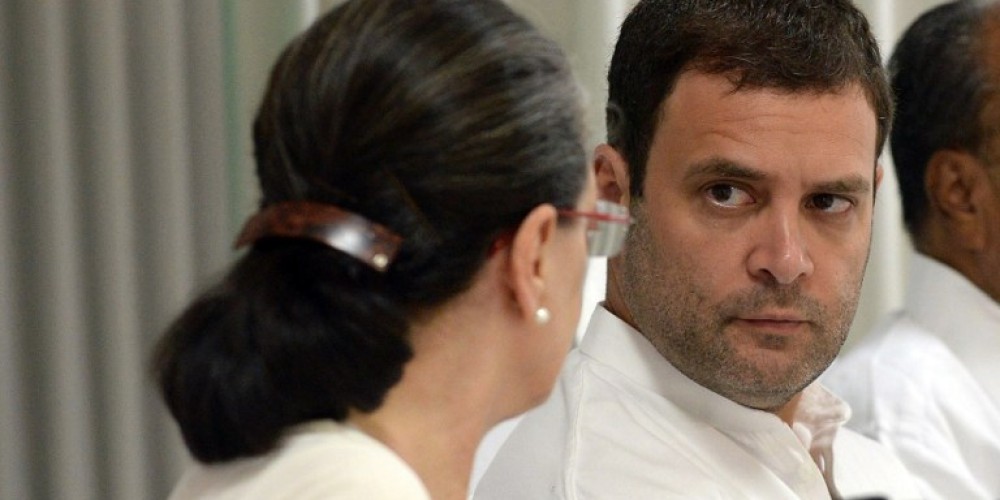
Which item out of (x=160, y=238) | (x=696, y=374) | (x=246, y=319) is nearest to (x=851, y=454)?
(x=696, y=374)

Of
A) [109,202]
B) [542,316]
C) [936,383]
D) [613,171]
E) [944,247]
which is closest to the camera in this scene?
[542,316]

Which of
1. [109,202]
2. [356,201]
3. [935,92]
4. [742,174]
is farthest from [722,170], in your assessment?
[109,202]

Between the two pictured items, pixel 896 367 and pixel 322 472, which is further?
pixel 896 367

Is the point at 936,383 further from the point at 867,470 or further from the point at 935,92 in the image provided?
the point at 935,92

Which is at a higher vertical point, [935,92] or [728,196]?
[728,196]

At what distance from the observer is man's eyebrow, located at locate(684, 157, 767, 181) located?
1.33 meters

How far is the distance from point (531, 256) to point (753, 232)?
46 cm

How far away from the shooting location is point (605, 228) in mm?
1015

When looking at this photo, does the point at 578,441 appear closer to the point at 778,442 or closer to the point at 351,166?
the point at 778,442

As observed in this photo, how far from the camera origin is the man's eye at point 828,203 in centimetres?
137

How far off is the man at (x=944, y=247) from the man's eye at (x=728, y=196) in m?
0.57

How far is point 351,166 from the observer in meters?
0.88

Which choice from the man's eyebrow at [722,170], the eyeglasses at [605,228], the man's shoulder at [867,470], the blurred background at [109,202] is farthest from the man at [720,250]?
the blurred background at [109,202]

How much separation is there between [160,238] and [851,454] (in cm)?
110
